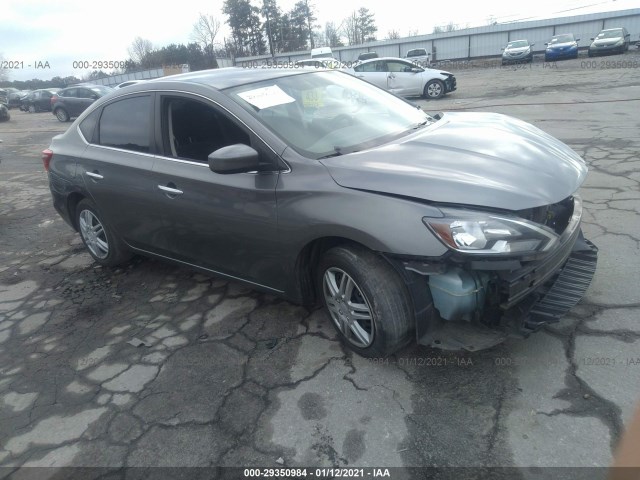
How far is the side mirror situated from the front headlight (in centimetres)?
109

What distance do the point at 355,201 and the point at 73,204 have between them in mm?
3404

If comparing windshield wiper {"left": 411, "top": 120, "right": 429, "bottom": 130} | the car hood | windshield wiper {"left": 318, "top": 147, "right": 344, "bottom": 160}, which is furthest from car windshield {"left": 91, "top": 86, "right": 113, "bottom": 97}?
the car hood

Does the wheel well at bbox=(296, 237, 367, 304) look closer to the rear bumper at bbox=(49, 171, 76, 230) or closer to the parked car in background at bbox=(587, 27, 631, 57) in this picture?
the rear bumper at bbox=(49, 171, 76, 230)

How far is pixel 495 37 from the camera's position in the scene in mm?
40031

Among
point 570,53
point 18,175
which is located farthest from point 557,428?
point 570,53

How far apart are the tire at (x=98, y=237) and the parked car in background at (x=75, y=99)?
56.3 ft

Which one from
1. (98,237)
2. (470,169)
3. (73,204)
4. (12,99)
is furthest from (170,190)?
(12,99)

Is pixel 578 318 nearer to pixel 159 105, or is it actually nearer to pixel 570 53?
pixel 159 105

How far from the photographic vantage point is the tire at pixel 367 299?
8.34 feet

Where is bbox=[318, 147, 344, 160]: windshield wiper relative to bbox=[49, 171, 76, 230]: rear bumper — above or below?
above

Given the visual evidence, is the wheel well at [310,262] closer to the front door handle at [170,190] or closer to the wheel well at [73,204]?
the front door handle at [170,190]

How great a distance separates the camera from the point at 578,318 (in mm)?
2949

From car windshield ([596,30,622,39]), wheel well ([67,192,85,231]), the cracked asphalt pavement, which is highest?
car windshield ([596,30,622,39])

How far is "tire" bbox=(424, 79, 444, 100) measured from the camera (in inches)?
618
